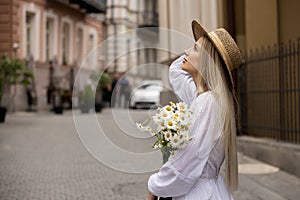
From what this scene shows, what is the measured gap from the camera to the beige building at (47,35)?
2189 cm

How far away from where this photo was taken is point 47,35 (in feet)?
88.0

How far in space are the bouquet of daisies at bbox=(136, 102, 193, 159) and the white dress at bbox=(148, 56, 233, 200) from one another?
0.05 m

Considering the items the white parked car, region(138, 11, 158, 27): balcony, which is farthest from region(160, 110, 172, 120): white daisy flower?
region(138, 11, 158, 27): balcony

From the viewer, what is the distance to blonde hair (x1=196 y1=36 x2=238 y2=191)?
222cm

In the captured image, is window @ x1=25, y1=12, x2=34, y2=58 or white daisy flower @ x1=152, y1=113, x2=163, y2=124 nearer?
white daisy flower @ x1=152, y1=113, x2=163, y2=124

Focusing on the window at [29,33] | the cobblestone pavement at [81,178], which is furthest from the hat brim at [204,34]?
the window at [29,33]

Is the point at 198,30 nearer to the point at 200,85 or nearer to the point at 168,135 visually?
the point at 200,85

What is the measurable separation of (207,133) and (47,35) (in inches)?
1010

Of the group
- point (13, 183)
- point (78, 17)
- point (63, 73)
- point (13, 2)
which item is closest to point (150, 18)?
point (78, 17)

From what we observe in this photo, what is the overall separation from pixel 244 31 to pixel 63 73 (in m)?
16.8

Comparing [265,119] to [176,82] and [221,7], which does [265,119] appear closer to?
[221,7]

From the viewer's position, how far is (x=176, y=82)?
8.32 feet

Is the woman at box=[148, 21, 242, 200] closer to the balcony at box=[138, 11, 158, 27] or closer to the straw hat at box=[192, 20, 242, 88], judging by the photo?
the straw hat at box=[192, 20, 242, 88]

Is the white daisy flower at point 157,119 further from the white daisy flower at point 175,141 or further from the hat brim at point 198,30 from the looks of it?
the hat brim at point 198,30
